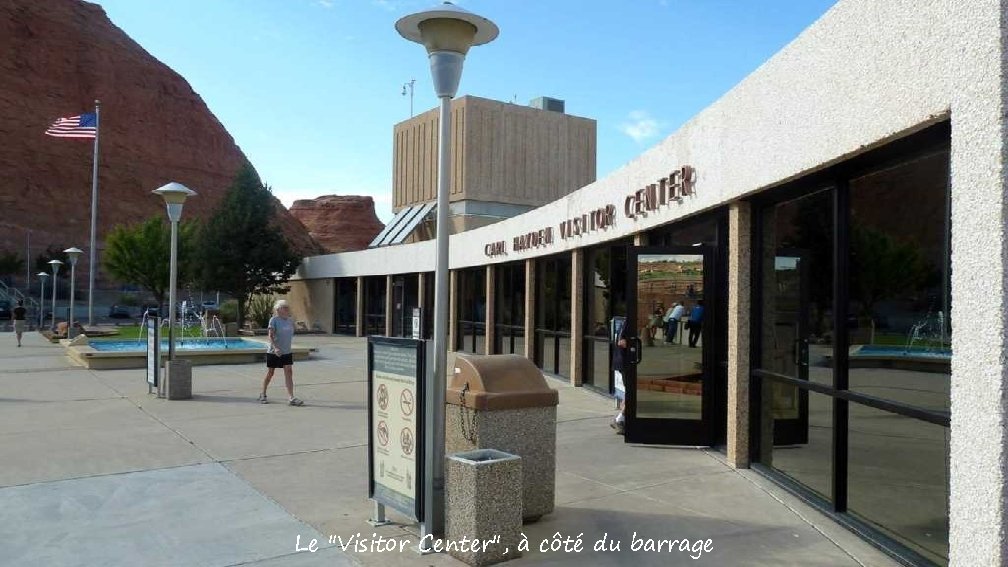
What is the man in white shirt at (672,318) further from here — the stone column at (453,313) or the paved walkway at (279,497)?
the stone column at (453,313)

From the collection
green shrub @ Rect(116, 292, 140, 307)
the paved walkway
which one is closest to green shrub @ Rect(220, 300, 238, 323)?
green shrub @ Rect(116, 292, 140, 307)

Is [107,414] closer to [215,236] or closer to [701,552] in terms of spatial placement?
[701,552]

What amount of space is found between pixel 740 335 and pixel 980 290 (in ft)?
13.3

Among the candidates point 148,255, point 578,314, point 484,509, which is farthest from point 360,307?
point 484,509

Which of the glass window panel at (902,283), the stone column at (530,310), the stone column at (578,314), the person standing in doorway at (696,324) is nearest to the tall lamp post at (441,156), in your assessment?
the glass window panel at (902,283)

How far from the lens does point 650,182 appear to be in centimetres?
998

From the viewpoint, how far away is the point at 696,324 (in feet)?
27.9

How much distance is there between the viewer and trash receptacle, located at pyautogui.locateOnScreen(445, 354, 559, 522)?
5.52 meters

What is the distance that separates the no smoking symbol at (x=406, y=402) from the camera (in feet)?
17.4

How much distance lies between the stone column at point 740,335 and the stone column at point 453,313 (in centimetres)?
1617

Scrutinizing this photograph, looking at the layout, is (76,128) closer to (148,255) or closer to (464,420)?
(148,255)

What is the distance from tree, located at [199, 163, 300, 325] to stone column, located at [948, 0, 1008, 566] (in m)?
→ 40.4

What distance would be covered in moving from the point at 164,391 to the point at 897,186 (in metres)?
11.3

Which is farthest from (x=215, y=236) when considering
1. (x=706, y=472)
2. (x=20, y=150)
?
(x=20, y=150)
